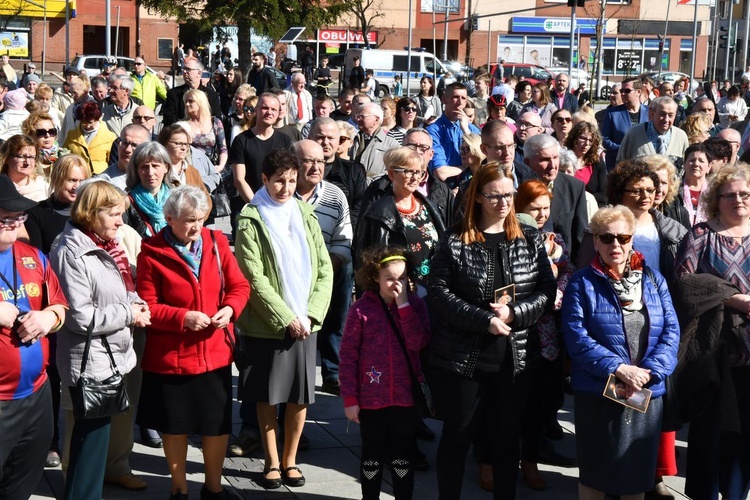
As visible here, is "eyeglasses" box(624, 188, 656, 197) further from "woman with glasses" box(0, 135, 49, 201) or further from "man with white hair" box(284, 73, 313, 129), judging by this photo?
"man with white hair" box(284, 73, 313, 129)

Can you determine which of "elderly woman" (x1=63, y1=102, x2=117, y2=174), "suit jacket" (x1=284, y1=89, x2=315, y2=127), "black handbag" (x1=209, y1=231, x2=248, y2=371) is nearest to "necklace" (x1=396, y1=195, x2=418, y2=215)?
"black handbag" (x1=209, y1=231, x2=248, y2=371)

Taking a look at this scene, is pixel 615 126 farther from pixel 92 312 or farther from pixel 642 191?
pixel 92 312

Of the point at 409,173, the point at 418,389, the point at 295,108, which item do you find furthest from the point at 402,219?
the point at 295,108

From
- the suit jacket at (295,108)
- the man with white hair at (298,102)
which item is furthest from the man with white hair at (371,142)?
the man with white hair at (298,102)

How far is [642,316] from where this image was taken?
5055mm

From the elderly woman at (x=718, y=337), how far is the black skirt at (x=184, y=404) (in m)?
2.52

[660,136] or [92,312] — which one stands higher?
[660,136]

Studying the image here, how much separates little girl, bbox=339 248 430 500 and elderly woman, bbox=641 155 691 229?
185cm

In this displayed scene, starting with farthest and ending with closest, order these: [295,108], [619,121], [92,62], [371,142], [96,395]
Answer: [92,62] → [295,108] → [619,121] → [371,142] → [96,395]

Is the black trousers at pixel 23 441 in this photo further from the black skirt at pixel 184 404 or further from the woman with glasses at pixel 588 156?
the woman with glasses at pixel 588 156

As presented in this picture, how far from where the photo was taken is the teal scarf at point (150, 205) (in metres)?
6.23

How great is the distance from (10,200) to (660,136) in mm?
7037

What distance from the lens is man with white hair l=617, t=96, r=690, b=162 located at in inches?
380

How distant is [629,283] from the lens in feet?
16.6
